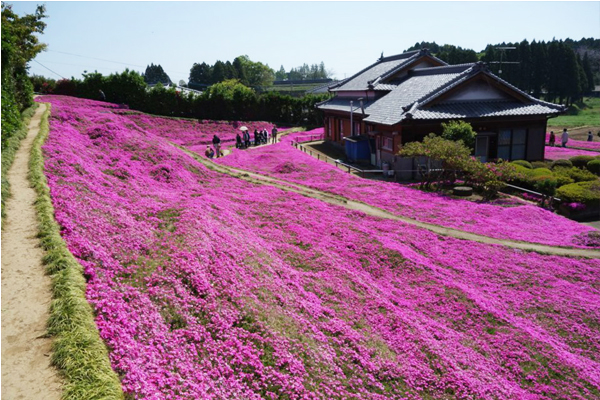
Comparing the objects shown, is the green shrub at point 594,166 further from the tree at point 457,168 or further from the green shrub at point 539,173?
the tree at point 457,168

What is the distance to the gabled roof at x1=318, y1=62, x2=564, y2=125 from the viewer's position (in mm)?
35906

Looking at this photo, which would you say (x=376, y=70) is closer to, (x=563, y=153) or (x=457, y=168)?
(x=563, y=153)

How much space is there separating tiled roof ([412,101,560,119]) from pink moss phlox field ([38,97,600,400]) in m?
17.0

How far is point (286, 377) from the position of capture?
9484 millimetres

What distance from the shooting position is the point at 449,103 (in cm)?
3747

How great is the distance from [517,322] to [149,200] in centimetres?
1416

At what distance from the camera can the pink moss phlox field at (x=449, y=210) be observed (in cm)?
2250

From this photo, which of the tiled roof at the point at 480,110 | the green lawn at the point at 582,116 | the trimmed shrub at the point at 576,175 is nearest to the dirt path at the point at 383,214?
the trimmed shrub at the point at 576,175

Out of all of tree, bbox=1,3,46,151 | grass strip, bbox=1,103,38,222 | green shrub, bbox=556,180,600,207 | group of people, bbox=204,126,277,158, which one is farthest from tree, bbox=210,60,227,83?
green shrub, bbox=556,180,600,207

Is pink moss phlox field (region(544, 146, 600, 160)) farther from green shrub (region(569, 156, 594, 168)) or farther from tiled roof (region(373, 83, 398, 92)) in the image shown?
tiled roof (region(373, 83, 398, 92))

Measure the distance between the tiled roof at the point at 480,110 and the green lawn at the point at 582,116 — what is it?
4474 cm

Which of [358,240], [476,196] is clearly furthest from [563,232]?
[358,240]

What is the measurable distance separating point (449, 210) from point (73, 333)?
22.0m

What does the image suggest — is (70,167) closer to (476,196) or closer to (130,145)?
(130,145)
